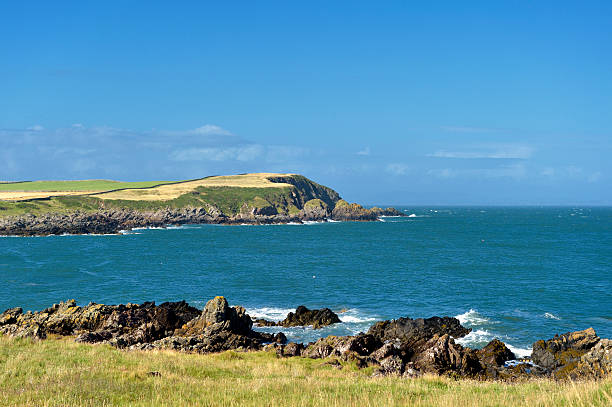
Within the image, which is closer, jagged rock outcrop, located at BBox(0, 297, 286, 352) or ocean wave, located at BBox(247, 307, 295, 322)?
jagged rock outcrop, located at BBox(0, 297, 286, 352)

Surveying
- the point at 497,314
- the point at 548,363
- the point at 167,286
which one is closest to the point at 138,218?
the point at 167,286

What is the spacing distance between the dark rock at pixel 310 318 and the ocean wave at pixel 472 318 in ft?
38.6

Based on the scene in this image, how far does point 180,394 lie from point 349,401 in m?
5.50

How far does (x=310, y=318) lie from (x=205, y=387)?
93.4ft

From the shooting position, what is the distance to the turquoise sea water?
4659cm

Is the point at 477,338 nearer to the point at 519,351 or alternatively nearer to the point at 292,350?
the point at 519,351

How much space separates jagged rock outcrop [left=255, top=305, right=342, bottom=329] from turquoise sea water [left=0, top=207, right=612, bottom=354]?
149cm

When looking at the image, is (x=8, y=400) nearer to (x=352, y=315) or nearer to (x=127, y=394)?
(x=127, y=394)

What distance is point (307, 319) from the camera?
44594 mm

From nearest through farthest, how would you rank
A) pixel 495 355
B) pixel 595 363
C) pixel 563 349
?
pixel 595 363 → pixel 495 355 → pixel 563 349


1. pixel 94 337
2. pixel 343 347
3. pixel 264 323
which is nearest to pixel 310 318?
pixel 264 323

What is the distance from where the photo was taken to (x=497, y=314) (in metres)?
46.8

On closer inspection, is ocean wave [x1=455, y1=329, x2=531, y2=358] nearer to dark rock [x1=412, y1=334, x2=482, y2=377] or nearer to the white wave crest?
the white wave crest

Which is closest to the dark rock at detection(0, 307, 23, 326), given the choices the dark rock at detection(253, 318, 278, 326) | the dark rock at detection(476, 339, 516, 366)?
the dark rock at detection(253, 318, 278, 326)
